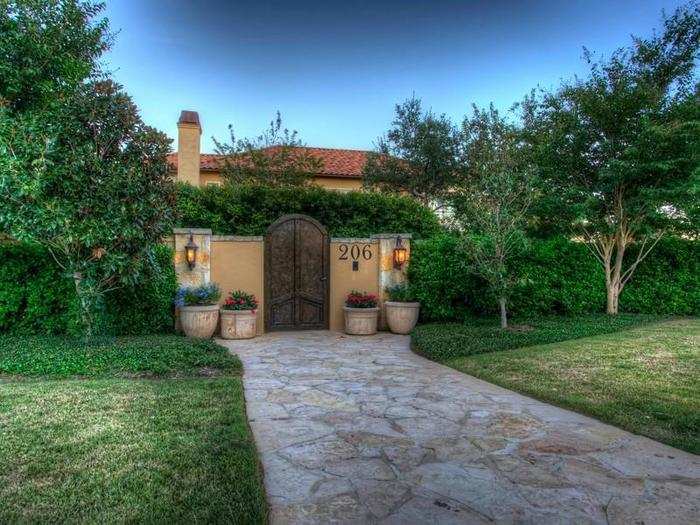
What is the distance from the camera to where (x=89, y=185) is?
5926 mm

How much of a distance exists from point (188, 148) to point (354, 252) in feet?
26.6

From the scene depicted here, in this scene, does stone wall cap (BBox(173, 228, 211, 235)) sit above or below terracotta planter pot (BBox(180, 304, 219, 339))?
above

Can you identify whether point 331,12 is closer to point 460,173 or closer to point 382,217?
point 382,217

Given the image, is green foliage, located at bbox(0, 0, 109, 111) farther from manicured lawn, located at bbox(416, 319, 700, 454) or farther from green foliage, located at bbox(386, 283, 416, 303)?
manicured lawn, located at bbox(416, 319, 700, 454)

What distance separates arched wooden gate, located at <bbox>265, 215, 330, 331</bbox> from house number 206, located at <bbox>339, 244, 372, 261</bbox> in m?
0.32

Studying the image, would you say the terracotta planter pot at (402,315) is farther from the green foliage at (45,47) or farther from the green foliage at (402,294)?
the green foliage at (45,47)

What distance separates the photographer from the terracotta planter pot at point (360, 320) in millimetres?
8352

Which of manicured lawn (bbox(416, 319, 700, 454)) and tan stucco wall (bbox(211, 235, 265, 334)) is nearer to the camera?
manicured lawn (bbox(416, 319, 700, 454))

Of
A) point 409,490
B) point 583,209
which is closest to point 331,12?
point 583,209

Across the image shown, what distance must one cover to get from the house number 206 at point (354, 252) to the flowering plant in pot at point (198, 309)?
2.48m

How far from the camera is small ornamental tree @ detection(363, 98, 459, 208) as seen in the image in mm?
13430

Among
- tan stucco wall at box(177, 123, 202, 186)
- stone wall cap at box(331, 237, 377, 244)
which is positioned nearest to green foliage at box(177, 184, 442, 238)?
stone wall cap at box(331, 237, 377, 244)

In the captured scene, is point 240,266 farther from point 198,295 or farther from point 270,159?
point 270,159

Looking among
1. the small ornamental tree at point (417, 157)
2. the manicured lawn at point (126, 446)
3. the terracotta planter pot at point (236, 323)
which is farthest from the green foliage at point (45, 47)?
the small ornamental tree at point (417, 157)
